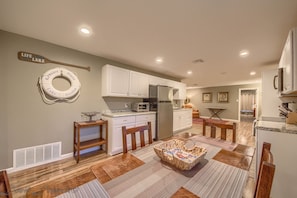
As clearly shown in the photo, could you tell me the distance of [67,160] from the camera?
249 centimetres

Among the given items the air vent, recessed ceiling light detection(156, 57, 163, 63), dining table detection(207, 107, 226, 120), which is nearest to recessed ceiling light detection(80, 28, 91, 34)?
recessed ceiling light detection(156, 57, 163, 63)

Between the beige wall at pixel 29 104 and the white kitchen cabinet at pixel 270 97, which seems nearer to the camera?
the beige wall at pixel 29 104

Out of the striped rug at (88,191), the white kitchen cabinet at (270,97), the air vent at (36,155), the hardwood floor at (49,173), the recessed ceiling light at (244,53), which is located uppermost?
the recessed ceiling light at (244,53)

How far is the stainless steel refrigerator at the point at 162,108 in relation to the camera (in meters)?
3.61

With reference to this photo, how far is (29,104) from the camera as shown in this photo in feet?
7.26

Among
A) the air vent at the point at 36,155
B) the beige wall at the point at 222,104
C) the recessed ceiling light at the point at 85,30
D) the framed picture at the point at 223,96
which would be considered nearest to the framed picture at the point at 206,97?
the beige wall at the point at 222,104

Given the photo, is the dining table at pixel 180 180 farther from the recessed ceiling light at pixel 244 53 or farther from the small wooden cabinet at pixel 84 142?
the recessed ceiling light at pixel 244 53

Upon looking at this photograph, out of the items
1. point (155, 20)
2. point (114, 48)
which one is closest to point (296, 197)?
point (155, 20)

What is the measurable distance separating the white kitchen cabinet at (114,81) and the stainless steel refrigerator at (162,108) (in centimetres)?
85

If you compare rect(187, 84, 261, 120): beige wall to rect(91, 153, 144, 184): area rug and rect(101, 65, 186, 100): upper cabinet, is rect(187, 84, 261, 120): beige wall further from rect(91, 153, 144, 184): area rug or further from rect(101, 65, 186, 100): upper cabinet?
rect(91, 153, 144, 184): area rug

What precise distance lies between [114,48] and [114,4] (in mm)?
1219

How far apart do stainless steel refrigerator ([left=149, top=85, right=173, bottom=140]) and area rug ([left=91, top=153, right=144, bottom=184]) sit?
2.50 metres

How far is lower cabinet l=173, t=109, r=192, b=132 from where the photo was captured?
14.9ft

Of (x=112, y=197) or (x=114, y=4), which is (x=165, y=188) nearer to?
(x=112, y=197)
